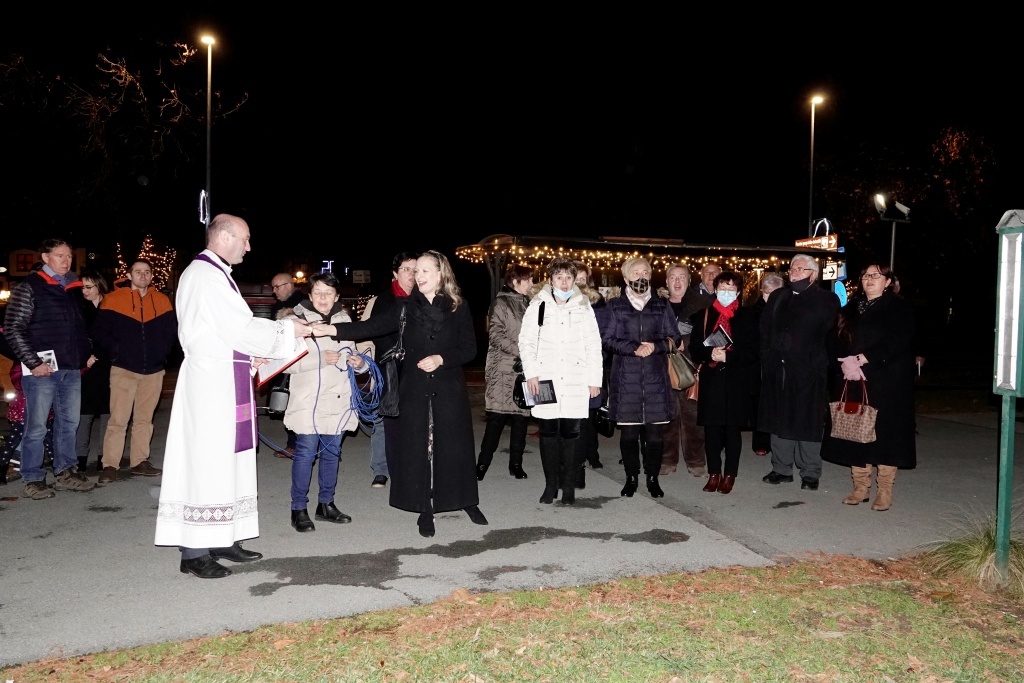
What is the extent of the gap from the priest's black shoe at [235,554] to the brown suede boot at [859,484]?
4.51m

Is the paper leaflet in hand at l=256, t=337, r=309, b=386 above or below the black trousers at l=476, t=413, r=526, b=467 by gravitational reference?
→ above

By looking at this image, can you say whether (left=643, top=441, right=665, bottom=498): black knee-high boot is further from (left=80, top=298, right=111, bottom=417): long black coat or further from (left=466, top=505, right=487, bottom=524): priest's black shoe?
(left=80, top=298, right=111, bottom=417): long black coat

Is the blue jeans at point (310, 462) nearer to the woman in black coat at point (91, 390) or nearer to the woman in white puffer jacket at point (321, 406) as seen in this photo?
the woman in white puffer jacket at point (321, 406)

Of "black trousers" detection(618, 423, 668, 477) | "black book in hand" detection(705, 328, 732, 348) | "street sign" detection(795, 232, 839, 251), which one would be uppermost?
"street sign" detection(795, 232, 839, 251)

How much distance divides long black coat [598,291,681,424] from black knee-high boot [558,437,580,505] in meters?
0.42

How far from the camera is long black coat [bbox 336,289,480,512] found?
5535 mm

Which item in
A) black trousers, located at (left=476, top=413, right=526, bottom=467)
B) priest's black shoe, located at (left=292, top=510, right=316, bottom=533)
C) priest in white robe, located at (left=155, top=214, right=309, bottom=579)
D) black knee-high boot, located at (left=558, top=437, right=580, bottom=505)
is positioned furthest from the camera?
black trousers, located at (left=476, top=413, right=526, bottom=467)

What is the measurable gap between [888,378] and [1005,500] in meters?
1.89

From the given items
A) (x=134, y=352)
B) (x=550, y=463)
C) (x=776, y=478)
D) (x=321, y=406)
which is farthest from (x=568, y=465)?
(x=134, y=352)

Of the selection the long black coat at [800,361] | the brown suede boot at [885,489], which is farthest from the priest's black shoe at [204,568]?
the brown suede boot at [885,489]

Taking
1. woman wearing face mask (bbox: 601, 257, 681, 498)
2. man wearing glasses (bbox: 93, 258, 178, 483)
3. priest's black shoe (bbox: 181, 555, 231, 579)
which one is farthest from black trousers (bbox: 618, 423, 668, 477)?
man wearing glasses (bbox: 93, 258, 178, 483)

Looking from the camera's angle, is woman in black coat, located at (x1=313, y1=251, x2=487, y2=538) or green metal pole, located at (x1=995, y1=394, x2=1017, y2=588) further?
woman in black coat, located at (x1=313, y1=251, x2=487, y2=538)

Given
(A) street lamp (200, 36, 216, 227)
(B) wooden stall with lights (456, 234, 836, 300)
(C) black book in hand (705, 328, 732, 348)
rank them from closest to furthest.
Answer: (C) black book in hand (705, 328, 732, 348) → (B) wooden stall with lights (456, 234, 836, 300) → (A) street lamp (200, 36, 216, 227)

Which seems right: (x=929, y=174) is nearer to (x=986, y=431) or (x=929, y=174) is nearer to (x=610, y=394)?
(x=986, y=431)
